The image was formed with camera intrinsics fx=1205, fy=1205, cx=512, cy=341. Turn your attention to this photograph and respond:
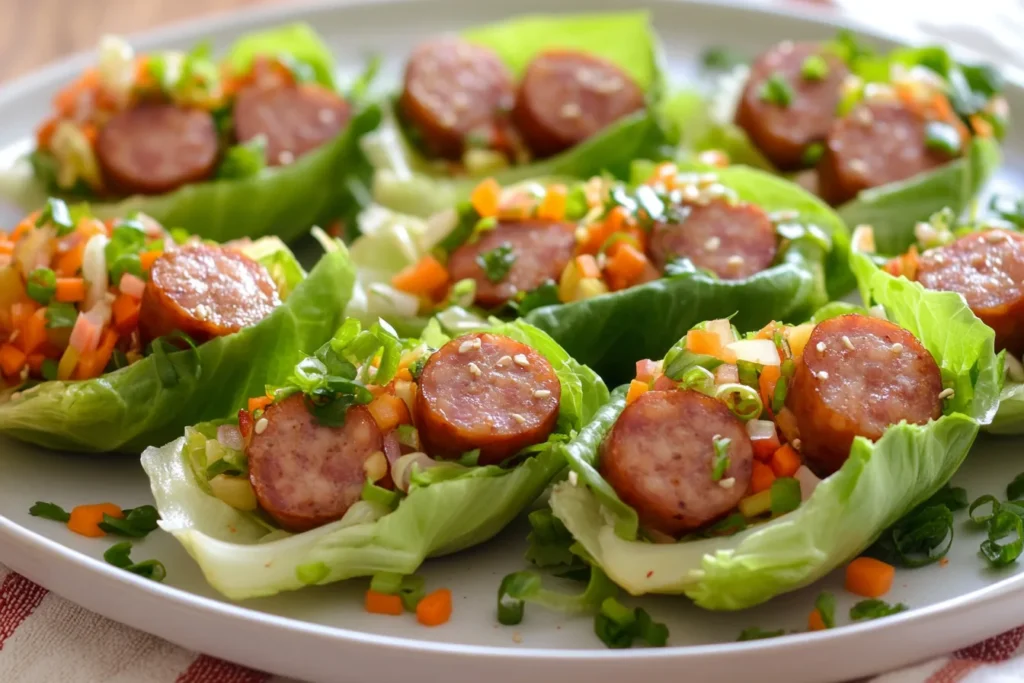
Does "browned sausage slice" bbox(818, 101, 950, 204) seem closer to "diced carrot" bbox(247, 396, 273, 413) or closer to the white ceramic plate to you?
the white ceramic plate

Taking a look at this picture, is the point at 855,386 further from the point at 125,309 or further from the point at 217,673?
the point at 125,309

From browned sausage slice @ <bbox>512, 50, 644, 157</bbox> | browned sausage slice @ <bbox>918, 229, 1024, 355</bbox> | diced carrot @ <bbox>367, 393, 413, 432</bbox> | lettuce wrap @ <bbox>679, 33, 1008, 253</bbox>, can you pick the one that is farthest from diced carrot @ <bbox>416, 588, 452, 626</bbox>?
browned sausage slice @ <bbox>512, 50, 644, 157</bbox>

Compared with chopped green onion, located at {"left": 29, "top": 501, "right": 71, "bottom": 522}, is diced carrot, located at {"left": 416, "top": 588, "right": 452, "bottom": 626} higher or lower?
higher

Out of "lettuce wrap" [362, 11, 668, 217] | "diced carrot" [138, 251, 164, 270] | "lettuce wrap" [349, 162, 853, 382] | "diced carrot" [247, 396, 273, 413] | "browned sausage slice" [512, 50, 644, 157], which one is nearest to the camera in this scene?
"diced carrot" [247, 396, 273, 413]

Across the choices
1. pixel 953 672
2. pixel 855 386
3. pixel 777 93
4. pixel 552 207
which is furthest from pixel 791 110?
pixel 953 672

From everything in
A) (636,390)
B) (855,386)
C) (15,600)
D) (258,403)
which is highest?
(855,386)

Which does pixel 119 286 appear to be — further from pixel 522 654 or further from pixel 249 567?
pixel 522 654
